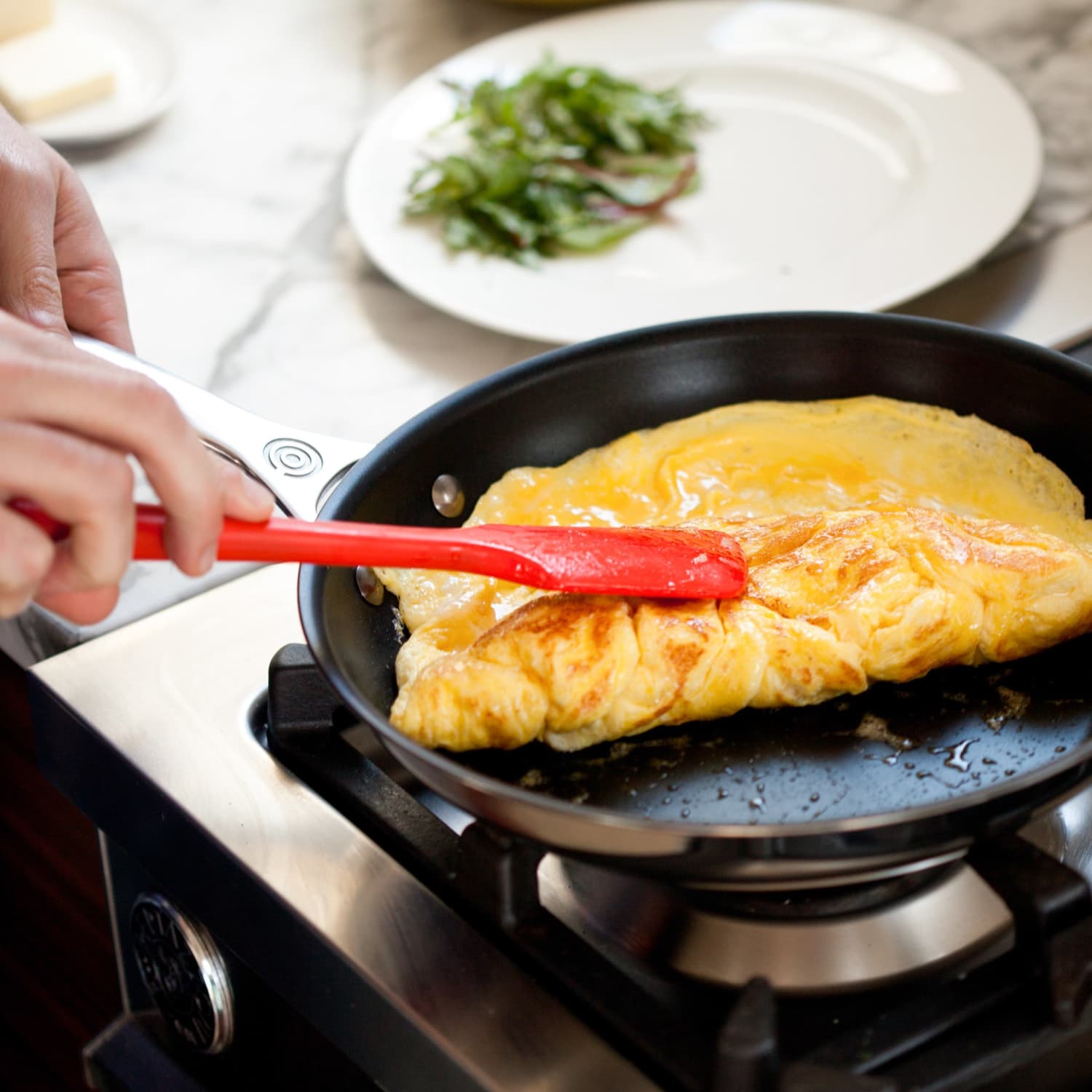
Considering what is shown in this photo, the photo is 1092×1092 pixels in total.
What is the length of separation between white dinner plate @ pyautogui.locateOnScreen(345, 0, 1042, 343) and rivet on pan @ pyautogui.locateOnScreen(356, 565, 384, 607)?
55 centimetres

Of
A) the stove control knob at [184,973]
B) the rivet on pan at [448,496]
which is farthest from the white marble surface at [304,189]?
the stove control knob at [184,973]

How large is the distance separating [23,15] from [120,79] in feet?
0.59

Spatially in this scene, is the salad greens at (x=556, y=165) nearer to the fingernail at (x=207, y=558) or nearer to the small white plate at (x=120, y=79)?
the small white plate at (x=120, y=79)

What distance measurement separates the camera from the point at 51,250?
1.22 m

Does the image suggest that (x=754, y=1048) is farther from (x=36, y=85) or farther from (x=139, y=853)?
(x=36, y=85)

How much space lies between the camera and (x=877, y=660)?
102 centimetres

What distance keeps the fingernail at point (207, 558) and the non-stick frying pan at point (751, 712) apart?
113 mm

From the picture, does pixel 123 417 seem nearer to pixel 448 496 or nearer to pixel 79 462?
pixel 79 462

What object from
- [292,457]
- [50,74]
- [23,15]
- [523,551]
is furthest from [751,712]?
[23,15]

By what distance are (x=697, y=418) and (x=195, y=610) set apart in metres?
0.55

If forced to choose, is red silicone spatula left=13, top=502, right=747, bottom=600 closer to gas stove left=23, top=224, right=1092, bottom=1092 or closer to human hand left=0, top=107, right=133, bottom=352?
gas stove left=23, top=224, right=1092, bottom=1092

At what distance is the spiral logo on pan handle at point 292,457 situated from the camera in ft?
3.66

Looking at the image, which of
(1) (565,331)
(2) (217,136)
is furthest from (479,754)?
(2) (217,136)

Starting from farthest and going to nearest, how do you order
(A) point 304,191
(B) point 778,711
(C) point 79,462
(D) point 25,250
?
1. (A) point 304,191
2. (D) point 25,250
3. (B) point 778,711
4. (C) point 79,462
